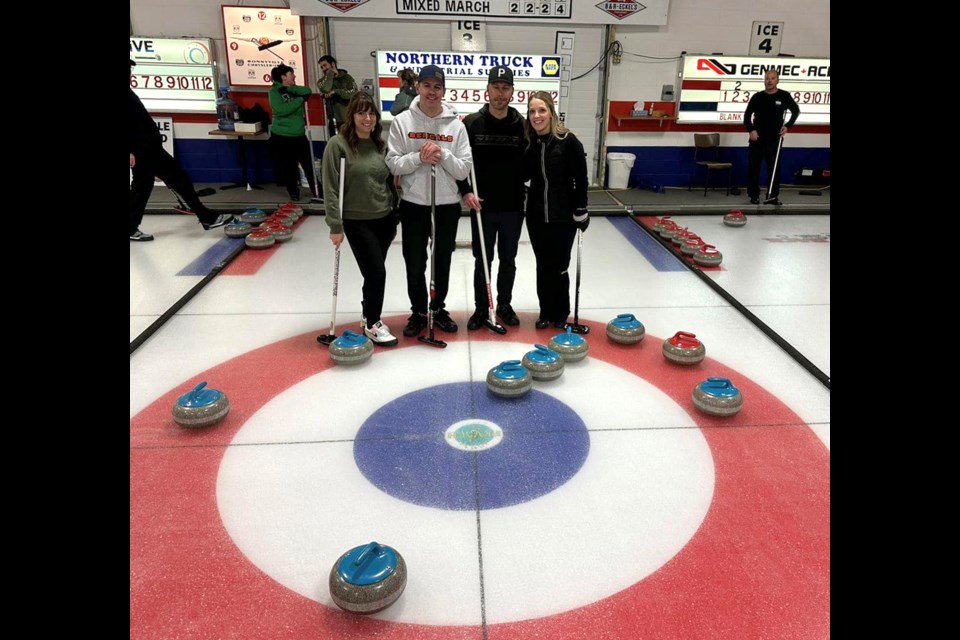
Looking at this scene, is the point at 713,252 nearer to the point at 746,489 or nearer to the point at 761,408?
the point at 761,408

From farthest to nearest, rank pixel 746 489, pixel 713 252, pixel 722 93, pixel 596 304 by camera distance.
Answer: pixel 722 93 < pixel 713 252 < pixel 596 304 < pixel 746 489

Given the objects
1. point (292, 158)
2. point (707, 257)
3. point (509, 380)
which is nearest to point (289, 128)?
point (292, 158)

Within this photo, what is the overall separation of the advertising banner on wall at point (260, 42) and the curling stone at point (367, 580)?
9834 mm

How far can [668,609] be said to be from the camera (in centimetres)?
235

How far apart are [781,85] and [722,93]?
1136mm

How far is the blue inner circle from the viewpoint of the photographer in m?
3.04

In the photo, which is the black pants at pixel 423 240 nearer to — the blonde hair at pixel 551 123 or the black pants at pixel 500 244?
the black pants at pixel 500 244

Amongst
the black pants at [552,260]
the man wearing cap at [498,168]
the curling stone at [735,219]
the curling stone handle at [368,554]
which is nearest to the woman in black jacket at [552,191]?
the black pants at [552,260]

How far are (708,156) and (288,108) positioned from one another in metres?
7.70

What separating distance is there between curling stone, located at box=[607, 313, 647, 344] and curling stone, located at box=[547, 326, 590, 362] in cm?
39

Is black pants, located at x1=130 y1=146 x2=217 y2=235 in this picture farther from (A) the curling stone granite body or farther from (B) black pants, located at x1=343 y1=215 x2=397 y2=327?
(A) the curling stone granite body

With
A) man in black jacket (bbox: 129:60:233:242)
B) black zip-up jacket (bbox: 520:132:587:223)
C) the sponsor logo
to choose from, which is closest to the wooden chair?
the sponsor logo
